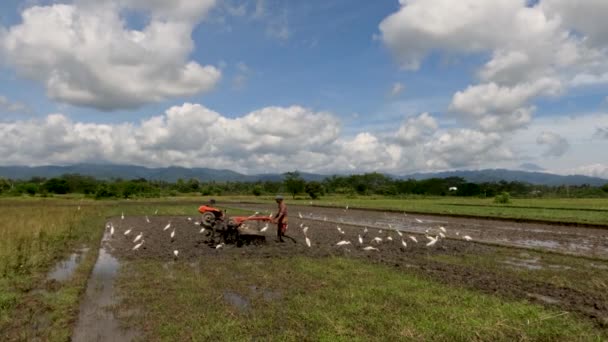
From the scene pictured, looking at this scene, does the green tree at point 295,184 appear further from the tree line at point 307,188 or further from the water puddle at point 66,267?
the water puddle at point 66,267

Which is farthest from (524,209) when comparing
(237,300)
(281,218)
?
(237,300)

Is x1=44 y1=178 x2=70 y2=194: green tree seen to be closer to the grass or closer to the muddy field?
the grass

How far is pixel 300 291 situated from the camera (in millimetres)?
9672

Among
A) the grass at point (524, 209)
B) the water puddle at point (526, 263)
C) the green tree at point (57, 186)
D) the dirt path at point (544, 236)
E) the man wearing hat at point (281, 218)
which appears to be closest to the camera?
→ the water puddle at point (526, 263)

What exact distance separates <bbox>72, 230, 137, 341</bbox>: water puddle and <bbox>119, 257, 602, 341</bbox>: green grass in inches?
13.3

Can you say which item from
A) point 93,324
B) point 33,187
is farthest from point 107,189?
point 93,324

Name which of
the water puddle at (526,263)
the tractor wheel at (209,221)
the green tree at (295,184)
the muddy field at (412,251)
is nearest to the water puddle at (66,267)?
the muddy field at (412,251)

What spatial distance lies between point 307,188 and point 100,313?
6453cm

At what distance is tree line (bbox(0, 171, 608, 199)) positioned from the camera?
7238 cm

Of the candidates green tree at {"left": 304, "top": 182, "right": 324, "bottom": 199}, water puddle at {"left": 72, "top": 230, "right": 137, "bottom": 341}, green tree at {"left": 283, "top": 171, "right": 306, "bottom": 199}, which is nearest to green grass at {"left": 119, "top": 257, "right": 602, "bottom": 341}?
water puddle at {"left": 72, "top": 230, "right": 137, "bottom": 341}

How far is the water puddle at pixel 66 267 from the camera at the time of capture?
1160 centimetres

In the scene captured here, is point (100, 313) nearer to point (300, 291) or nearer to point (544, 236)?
point (300, 291)

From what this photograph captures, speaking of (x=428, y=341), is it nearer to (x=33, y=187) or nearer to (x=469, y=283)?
(x=469, y=283)

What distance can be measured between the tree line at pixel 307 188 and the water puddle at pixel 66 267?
177ft
